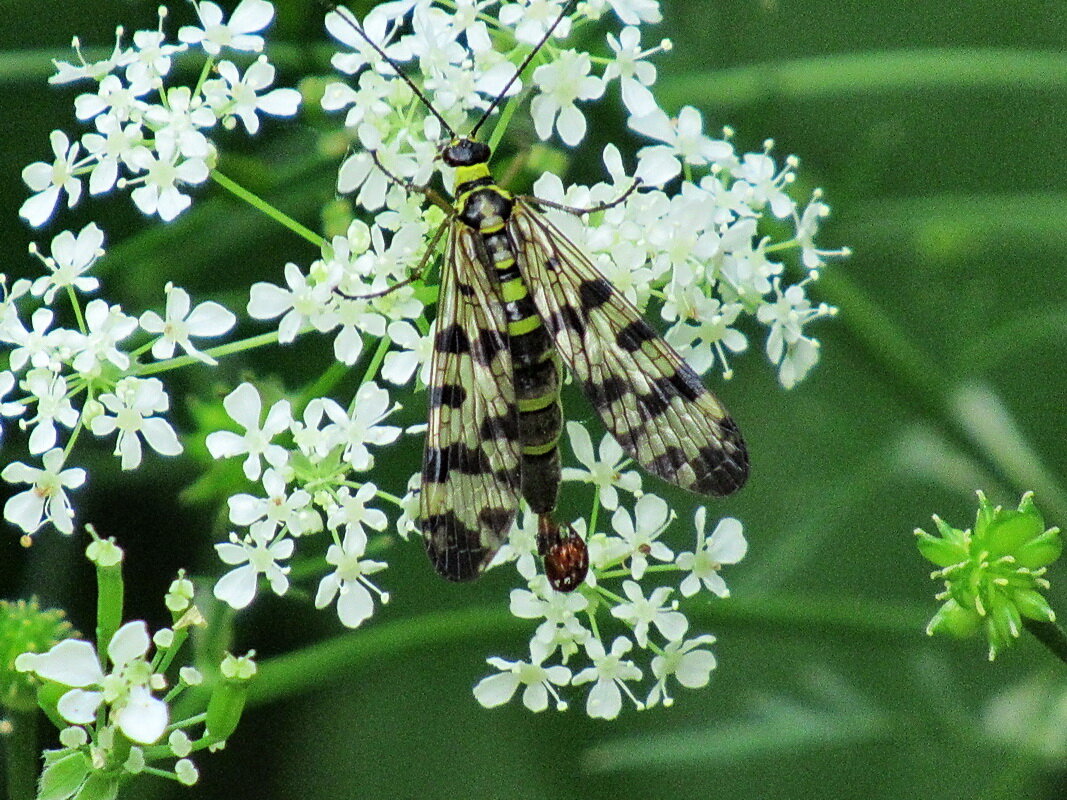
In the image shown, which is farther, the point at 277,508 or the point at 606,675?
the point at 606,675

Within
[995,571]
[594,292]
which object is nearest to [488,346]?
[594,292]

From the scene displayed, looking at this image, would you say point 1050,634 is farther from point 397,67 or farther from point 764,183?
point 397,67

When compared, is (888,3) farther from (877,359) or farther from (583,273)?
(583,273)

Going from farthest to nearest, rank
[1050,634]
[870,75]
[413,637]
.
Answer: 1. [870,75]
2. [413,637]
3. [1050,634]

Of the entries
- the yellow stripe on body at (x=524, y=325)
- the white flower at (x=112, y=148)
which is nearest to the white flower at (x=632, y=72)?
the yellow stripe on body at (x=524, y=325)

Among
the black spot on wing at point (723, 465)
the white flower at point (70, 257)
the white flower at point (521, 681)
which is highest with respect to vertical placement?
the white flower at point (70, 257)

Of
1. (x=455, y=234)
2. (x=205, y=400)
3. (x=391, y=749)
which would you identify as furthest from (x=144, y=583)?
(x=455, y=234)

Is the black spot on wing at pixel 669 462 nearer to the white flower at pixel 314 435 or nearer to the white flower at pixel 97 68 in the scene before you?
the white flower at pixel 314 435
